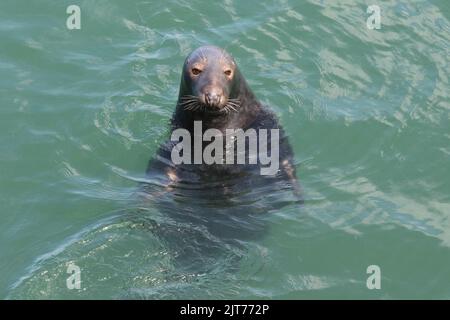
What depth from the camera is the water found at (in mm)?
8523

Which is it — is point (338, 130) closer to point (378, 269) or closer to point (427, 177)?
point (427, 177)

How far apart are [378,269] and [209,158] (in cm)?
217

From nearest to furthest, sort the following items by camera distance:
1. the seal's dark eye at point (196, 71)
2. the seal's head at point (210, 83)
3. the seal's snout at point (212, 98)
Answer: the seal's snout at point (212, 98) < the seal's head at point (210, 83) < the seal's dark eye at point (196, 71)

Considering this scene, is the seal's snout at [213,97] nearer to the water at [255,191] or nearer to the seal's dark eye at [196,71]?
the seal's dark eye at [196,71]

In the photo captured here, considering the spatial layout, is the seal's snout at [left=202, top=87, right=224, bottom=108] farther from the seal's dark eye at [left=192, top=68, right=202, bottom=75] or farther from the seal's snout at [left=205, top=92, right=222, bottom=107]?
the seal's dark eye at [left=192, top=68, right=202, bottom=75]

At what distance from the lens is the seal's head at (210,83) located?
8969 mm

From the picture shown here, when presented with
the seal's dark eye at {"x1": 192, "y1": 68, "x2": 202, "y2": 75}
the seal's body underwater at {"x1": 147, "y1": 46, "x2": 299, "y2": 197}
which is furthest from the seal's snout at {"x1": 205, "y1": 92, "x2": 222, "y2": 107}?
the seal's dark eye at {"x1": 192, "y1": 68, "x2": 202, "y2": 75}

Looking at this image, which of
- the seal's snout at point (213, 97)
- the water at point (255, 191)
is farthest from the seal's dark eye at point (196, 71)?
the water at point (255, 191)

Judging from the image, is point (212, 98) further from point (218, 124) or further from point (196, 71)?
point (218, 124)

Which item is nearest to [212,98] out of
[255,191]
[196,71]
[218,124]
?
[196,71]

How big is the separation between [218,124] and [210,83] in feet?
2.36

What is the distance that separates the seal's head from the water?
1.03m

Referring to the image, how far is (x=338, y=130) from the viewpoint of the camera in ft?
35.4

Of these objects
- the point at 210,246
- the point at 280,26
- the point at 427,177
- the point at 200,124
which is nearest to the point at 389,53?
the point at 280,26
